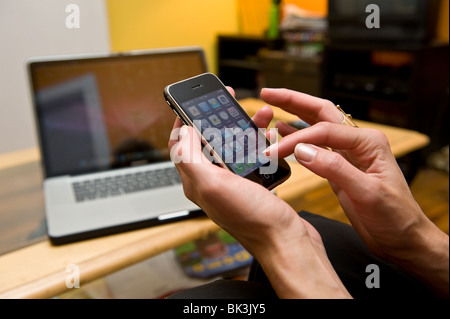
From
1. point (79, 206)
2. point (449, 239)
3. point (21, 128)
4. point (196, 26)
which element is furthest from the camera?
point (196, 26)

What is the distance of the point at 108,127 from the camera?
0.80m

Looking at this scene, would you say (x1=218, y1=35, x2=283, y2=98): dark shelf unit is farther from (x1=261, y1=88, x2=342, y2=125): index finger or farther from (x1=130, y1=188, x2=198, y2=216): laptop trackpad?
(x1=261, y1=88, x2=342, y2=125): index finger

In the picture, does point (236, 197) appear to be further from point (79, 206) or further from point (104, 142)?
point (104, 142)

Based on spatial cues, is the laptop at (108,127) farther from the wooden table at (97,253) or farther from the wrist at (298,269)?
the wrist at (298,269)

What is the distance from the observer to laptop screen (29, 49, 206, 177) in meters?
0.76

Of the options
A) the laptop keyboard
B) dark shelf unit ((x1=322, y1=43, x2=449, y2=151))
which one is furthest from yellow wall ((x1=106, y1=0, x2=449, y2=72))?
the laptop keyboard

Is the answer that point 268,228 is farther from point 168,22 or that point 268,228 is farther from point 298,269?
point 168,22

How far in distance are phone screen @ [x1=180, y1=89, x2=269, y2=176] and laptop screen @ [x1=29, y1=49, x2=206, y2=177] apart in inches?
12.6

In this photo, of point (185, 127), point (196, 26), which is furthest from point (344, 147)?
Result: point (196, 26)

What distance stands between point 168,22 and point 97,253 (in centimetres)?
228

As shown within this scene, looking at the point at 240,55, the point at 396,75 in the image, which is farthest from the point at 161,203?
the point at 240,55

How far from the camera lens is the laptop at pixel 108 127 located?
0.69 m

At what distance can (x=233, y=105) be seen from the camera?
1.63 ft

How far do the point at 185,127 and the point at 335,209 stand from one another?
21cm
